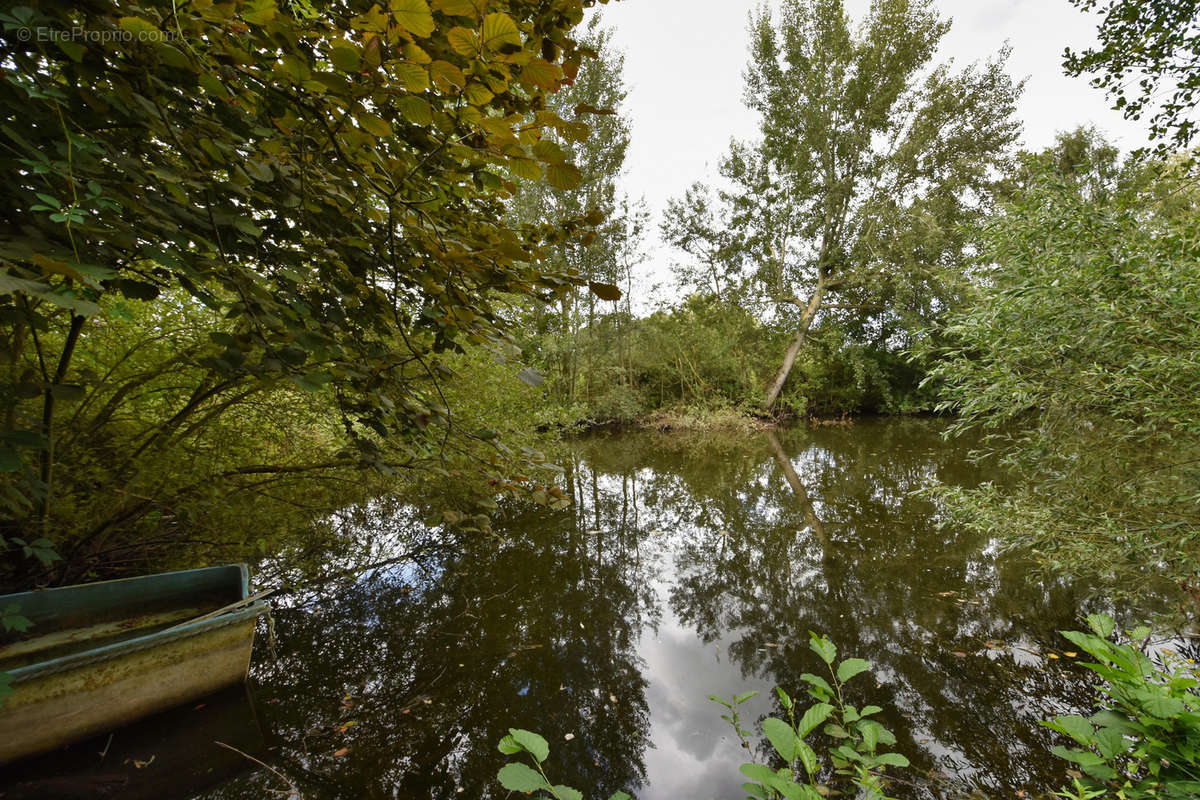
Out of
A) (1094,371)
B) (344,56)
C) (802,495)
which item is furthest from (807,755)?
(802,495)

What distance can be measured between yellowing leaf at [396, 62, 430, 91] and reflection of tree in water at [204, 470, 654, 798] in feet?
8.94

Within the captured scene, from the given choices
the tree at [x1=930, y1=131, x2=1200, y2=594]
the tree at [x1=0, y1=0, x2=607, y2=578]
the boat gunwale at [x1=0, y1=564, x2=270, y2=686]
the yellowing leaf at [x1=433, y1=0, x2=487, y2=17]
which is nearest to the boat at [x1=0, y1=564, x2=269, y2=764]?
the boat gunwale at [x1=0, y1=564, x2=270, y2=686]

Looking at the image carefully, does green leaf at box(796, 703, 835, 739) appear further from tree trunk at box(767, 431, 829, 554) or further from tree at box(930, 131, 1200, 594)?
tree trunk at box(767, 431, 829, 554)

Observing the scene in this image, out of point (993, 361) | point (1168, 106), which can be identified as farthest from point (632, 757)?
point (1168, 106)

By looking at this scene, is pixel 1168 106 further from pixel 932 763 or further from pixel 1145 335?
pixel 932 763

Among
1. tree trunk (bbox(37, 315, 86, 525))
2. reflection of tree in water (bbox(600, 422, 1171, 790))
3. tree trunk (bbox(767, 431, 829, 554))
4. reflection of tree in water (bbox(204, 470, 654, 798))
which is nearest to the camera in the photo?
tree trunk (bbox(37, 315, 86, 525))

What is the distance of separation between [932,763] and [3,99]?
12.7 ft

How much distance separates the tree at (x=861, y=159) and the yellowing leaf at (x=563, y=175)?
46.4 feet

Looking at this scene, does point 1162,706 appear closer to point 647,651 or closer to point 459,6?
point 459,6

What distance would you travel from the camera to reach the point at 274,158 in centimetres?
97

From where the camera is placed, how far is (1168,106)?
312cm

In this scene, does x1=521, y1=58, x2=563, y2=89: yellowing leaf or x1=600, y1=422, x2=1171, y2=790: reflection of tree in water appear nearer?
x1=521, y1=58, x2=563, y2=89: yellowing leaf

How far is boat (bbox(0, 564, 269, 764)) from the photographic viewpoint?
76.1 inches

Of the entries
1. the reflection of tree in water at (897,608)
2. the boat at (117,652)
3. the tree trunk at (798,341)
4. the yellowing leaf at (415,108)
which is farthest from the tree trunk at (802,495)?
the yellowing leaf at (415,108)
